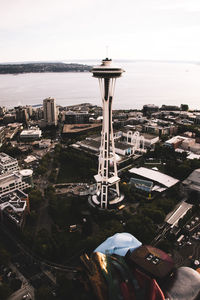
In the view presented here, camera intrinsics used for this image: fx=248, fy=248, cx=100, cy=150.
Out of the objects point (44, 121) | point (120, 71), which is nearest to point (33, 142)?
point (44, 121)

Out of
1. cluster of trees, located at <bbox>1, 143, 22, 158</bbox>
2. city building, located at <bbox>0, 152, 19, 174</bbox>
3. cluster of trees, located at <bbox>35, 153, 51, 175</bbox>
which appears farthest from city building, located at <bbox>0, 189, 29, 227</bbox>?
cluster of trees, located at <bbox>1, 143, 22, 158</bbox>

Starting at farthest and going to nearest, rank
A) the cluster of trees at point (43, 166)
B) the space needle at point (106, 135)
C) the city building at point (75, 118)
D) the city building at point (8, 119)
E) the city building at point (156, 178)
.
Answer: the city building at point (8, 119) < the city building at point (75, 118) < the cluster of trees at point (43, 166) < the city building at point (156, 178) < the space needle at point (106, 135)

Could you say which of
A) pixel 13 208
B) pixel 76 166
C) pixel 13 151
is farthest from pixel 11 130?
pixel 13 208

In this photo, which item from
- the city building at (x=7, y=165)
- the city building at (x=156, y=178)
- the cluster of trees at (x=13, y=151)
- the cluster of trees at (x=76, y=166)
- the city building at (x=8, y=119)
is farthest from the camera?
the city building at (x=8, y=119)

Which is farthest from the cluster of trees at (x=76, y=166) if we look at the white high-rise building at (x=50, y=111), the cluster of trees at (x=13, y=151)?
the white high-rise building at (x=50, y=111)


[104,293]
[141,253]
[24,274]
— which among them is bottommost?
[24,274]

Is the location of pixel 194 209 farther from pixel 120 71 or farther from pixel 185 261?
pixel 120 71

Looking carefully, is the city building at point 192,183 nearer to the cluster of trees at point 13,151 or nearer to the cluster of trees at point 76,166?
the cluster of trees at point 76,166

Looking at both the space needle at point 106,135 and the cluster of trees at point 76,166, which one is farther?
the cluster of trees at point 76,166
